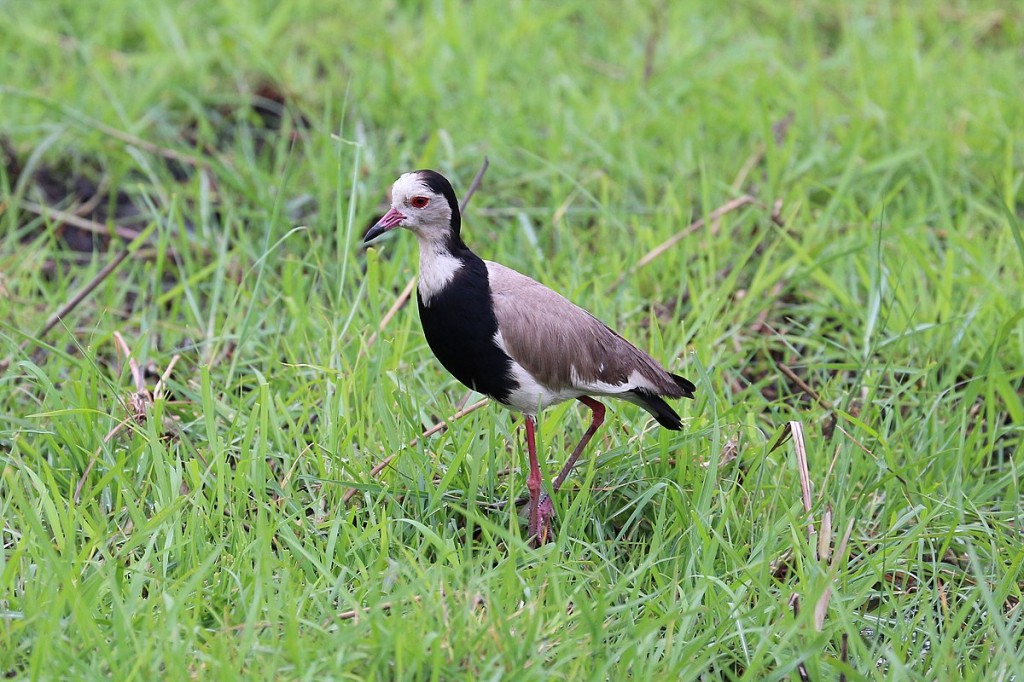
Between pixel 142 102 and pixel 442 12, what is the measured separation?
182cm

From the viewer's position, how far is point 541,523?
3414mm

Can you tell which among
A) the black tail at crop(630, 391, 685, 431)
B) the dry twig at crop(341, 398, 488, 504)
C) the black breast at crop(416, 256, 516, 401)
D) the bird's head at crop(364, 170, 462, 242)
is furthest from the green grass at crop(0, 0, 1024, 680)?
the bird's head at crop(364, 170, 462, 242)

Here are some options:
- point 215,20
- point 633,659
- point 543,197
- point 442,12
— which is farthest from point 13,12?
point 633,659

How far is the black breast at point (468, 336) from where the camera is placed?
328 cm

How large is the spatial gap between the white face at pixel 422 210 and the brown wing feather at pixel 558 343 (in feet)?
0.64

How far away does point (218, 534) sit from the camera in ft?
10.5

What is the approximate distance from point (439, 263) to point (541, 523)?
80 cm

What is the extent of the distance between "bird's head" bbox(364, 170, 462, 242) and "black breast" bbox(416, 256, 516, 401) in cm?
16

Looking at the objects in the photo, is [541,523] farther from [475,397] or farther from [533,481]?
[475,397]

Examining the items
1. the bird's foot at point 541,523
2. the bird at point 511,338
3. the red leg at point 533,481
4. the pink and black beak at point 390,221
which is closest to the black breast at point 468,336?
the bird at point 511,338

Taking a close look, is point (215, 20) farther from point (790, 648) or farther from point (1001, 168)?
point (790, 648)

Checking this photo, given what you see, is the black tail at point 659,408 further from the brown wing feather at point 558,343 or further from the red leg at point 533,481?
the red leg at point 533,481

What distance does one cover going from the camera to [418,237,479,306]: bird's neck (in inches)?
132

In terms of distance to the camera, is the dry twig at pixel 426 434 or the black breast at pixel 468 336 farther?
the dry twig at pixel 426 434
